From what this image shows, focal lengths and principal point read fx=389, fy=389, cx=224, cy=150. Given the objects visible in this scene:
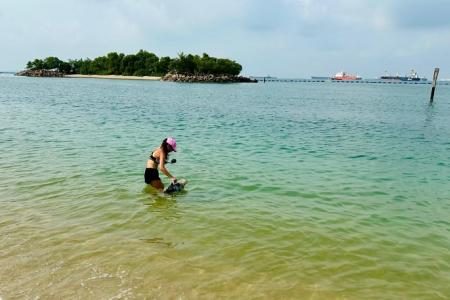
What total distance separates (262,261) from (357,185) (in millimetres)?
7693

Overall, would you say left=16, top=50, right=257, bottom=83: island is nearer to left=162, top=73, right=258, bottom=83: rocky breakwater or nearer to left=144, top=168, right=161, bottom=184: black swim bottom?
left=162, top=73, right=258, bottom=83: rocky breakwater

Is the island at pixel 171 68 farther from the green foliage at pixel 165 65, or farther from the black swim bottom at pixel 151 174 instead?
the black swim bottom at pixel 151 174

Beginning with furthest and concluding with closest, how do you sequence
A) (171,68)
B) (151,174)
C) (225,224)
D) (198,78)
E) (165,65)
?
(165,65)
(171,68)
(198,78)
(151,174)
(225,224)

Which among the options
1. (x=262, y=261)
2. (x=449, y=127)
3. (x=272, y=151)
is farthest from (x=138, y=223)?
(x=449, y=127)

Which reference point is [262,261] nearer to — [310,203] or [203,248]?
[203,248]

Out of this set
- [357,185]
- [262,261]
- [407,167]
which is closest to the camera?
[262,261]

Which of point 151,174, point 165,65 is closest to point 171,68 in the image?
point 165,65

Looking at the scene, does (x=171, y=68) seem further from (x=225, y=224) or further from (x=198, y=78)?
(x=225, y=224)

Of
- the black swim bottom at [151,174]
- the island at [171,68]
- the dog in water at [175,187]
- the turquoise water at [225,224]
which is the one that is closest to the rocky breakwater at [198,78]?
the island at [171,68]

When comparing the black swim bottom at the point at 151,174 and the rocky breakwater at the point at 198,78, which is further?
the rocky breakwater at the point at 198,78

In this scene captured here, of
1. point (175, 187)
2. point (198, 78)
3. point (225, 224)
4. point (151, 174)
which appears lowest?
point (198, 78)

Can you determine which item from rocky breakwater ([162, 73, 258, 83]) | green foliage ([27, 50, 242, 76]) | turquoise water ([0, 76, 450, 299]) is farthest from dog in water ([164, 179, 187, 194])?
green foliage ([27, 50, 242, 76])

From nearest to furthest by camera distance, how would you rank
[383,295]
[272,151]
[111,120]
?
1. [383,295]
2. [272,151]
3. [111,120]

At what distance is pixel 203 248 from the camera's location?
Answer: 28.7ft
